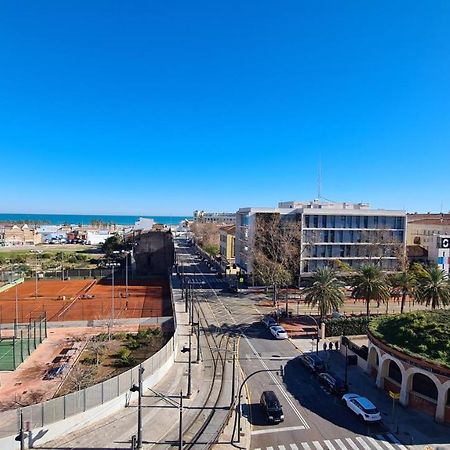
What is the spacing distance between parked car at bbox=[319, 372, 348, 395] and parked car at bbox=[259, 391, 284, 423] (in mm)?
6126

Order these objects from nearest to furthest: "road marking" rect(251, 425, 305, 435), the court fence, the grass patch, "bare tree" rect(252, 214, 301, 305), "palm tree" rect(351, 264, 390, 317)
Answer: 1. the court fence
2. "road marking" rect(251, 425, 305, 435)
3. the grass patch
4. "palm tree" rect(351, 264, 390, 317)
5. "bare tree" rect(252, 214, 301, 305)

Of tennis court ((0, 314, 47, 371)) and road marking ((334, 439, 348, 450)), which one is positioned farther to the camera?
tennis court ((0, 314, 47, 371))

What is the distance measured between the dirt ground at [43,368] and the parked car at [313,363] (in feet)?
67.4

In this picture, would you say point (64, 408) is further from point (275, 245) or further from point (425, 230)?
point (425, 230)

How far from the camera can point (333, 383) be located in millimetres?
30641

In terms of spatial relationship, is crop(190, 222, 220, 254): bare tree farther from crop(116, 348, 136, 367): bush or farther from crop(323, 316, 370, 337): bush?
crop(116, 348, 136, 367): bush

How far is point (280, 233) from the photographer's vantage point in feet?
243

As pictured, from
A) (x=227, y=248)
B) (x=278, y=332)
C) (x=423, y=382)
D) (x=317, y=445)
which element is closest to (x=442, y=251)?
(x=227, y=248)

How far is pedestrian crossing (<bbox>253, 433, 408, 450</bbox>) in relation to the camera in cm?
2292

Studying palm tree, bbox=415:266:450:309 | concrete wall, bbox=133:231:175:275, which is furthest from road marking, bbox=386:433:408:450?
concrete wall, bbox=133:231:175:275

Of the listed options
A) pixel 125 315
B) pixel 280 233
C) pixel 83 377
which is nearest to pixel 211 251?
pixel 280 233

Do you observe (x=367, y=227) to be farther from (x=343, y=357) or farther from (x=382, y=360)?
(x=382, y=360)

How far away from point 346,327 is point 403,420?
733 inches

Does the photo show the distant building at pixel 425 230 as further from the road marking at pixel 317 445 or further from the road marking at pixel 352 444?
the road marking at pixel 317 445
